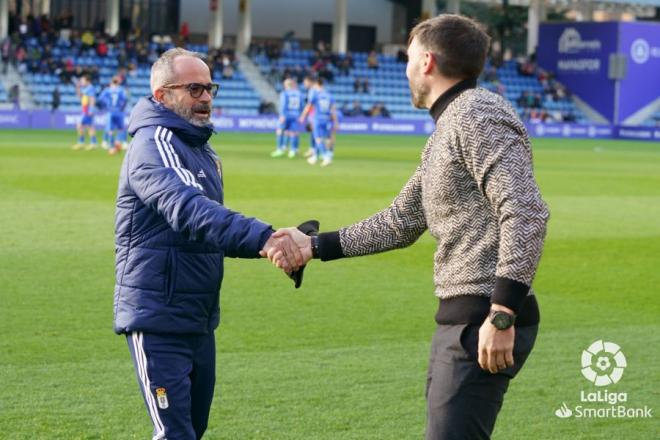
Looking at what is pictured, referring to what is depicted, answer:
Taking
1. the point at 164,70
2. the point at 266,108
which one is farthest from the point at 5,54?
the point at 164,70

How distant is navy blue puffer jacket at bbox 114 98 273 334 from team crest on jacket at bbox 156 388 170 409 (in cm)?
25

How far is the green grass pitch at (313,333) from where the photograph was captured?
21.9ft

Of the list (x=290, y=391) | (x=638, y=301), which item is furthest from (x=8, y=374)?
(x=638, y=301)

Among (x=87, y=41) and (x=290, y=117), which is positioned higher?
(x=87, y=41)

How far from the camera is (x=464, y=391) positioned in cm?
400

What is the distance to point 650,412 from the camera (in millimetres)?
6977

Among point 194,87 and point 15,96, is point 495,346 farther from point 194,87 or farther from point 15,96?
point 15,96

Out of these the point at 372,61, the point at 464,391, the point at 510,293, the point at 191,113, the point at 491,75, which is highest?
the point at 372,61

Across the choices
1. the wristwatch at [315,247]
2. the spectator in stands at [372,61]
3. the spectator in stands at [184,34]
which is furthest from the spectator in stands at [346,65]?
the wristwatch at [315,247]

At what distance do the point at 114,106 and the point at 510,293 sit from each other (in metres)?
29.6

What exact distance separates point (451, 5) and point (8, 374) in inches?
2267

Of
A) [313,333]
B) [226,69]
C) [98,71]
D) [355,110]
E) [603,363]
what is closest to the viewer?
[603,363]

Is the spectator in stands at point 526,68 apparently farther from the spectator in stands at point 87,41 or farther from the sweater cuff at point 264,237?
the sweater cuff at point 264,237

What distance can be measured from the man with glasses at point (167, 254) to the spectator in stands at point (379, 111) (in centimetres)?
4872
